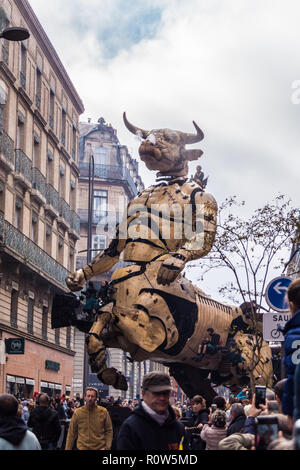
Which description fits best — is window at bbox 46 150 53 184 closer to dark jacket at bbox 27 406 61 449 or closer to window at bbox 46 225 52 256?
window at bbox 46 225 52 256

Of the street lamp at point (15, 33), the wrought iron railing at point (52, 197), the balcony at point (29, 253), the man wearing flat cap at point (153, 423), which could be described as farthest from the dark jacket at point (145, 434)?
the wrought iron railing at point (52, 197)

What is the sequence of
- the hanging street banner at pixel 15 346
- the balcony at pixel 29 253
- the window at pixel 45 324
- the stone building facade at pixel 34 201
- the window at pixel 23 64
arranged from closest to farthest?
the hanging street banner at pixel 15 346, the balcony at pixel 29 253, the stone building facade at pixel 34 201, the window at pixel 23 64, the window at pixel 45 324

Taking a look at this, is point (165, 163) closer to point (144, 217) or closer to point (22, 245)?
point (144, 217)

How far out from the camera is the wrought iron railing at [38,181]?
3759 cm

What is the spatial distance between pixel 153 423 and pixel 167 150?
681 cm

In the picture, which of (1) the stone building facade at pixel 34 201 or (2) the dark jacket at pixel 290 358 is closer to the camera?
(2) the dark jacket at pixel 290 358

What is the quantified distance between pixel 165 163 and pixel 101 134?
6720 centimetres

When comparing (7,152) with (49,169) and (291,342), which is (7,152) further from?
(291,342)

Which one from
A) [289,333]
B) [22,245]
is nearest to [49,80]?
[22,245]

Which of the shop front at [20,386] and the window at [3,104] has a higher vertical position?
the window at [3,104]

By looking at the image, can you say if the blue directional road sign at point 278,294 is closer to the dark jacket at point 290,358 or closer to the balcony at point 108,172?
the dark jacket at point 290,358

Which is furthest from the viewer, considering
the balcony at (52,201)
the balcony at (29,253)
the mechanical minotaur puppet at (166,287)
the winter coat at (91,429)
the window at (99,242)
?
the window at (99,242)

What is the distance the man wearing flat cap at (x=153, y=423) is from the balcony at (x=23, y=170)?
29300 millimetres
